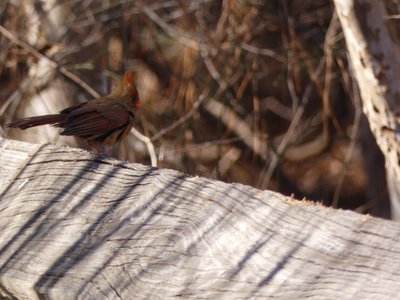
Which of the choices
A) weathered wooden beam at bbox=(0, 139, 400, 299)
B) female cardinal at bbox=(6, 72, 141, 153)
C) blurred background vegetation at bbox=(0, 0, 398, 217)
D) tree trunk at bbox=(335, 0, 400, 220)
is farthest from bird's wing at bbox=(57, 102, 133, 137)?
blurred background vegetation at bbox=(0, 0, 398, 217)

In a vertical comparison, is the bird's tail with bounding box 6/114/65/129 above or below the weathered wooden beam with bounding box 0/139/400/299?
below

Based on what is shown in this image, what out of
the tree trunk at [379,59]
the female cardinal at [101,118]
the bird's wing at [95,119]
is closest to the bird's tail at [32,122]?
the female cardinal at [101,118]

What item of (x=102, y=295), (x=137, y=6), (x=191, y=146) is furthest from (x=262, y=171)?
(x=102, y=295)

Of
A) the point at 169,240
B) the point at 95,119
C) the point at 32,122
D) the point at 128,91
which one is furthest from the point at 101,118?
the point at 169,240

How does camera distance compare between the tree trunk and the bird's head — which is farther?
the bird's head

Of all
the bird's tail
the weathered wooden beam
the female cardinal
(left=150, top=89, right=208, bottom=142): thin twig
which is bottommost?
(left=150, top=89, right=208, bottom=142): thin twig

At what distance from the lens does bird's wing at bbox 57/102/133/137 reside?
3.98 meters

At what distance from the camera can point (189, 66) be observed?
24.0ft

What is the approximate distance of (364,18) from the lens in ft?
13.5

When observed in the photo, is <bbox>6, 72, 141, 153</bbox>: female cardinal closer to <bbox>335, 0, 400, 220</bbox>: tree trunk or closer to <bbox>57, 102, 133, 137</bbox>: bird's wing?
<bbox>57, 102, 133, 137</bbox>: bird's wing

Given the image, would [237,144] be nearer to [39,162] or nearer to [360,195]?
[360,195]

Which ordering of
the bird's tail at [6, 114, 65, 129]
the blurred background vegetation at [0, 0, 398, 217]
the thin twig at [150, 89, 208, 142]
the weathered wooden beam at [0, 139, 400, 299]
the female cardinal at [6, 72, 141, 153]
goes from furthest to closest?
1. the blurred background vegetation at [0, 0, 398, 217]
2. the thin twig at [150, 89, 208, 142]
3. the female cardinal at [6, 72, 141, 153]
4. the bird's tail at [6, 114, 65, 129]
5. the weathered wooden beam at [0, 139, 400, 299]

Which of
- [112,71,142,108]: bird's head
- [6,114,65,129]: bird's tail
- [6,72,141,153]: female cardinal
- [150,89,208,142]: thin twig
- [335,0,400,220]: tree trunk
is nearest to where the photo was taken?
[6,114,65,129]: bird's tail

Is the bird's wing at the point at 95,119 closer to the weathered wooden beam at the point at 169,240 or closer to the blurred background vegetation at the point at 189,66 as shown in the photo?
the weathered wooden beam at the point at 169,240
